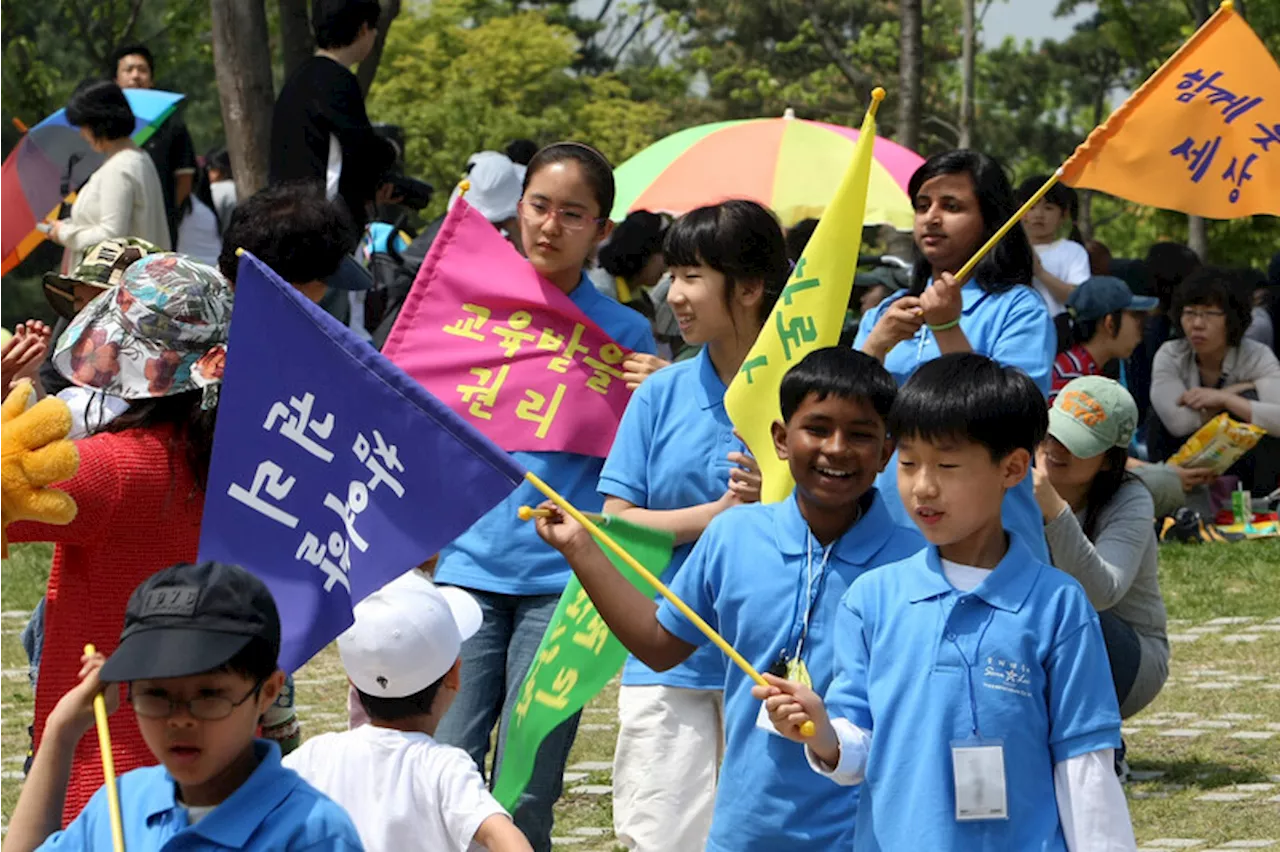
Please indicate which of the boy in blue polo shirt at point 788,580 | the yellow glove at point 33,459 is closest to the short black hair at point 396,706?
the boy in blue polo shirt at point 788,580

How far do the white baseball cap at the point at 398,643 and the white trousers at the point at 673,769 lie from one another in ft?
2.92

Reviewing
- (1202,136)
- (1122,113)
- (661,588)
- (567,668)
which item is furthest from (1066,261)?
(661,588)

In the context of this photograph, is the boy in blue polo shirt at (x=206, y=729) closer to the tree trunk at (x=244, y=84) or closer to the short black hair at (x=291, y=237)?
the short black hair at (x=291, y=237)

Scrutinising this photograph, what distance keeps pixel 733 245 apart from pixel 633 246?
6900mm

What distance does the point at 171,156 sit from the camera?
11.9 meters

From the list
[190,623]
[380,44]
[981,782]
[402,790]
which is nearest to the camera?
[190,623]

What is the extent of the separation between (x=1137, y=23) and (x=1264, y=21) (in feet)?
13.3

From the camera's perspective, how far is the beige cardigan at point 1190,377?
1290cm

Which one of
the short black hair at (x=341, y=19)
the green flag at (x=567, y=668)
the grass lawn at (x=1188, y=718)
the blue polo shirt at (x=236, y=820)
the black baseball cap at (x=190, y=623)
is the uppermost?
the short black hair at (x=341, y=19)

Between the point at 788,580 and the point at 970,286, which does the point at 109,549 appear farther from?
the point at 970,286

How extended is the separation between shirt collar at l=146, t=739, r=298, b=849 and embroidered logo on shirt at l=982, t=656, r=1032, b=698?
4.11 ft

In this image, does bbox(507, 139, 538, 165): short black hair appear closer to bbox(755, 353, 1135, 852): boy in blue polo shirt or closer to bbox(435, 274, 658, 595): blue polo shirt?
bbox(435, 274, 658, 595): blue polo shirt

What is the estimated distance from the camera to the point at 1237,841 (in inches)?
260

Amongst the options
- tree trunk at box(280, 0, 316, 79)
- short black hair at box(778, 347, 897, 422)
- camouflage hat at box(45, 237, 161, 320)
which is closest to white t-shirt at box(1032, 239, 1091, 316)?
tree trunk at box(280, 0, 316, 79)
